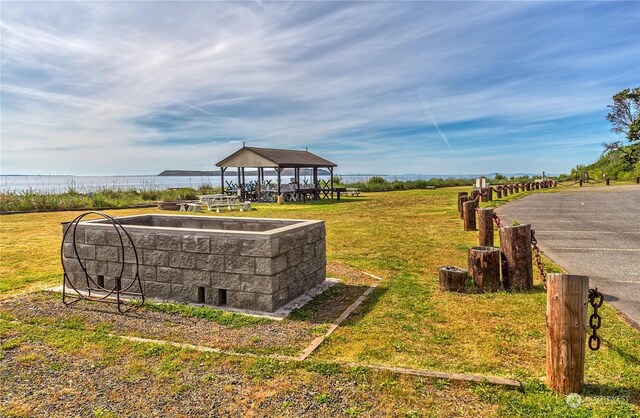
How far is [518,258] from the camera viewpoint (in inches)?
250

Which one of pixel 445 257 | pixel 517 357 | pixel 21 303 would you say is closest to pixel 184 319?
pixel 21 303

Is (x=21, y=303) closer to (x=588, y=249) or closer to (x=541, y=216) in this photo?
(x=588, y=249)

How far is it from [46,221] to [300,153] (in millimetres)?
20631

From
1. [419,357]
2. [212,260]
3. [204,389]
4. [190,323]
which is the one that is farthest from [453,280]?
[204,389]

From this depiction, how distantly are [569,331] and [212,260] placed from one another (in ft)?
14.7

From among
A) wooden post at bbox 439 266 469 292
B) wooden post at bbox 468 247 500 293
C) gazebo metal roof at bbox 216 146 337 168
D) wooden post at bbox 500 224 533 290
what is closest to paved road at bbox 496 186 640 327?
wooden post at bbox 500 224 533 290

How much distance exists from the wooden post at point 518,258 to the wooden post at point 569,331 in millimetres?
3026

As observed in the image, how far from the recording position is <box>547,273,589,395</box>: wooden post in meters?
3.37

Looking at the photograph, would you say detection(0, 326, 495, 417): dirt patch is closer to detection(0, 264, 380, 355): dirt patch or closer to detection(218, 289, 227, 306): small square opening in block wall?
detection(0, 264, 380, 355): dirt patch

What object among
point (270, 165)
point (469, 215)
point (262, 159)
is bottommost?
point (469, 215)

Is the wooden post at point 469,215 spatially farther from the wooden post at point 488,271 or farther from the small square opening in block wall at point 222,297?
the small square opening in block wall at point 222,297

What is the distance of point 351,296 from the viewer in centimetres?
644

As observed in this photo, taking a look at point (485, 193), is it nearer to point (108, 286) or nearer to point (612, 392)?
point (612, 392)

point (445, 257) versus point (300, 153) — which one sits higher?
point (300, 153)
